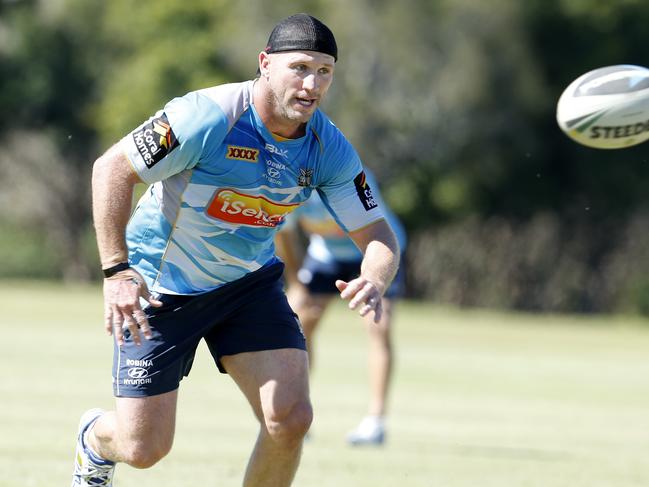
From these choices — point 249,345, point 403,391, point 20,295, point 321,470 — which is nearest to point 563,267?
point 20,295

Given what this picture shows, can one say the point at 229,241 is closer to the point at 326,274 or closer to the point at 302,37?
the point at 302,37

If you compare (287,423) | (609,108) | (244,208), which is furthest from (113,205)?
(609,108)

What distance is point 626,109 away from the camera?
24.4ft

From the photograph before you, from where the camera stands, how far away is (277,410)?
6.25m

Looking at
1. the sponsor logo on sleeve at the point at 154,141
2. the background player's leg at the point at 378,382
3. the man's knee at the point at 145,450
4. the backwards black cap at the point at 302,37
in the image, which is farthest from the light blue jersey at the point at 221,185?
the background player's leg at the point at 378,382

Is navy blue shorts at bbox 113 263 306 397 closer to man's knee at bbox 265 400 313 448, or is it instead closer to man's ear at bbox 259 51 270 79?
man's knee at bbox 265 400 313 448

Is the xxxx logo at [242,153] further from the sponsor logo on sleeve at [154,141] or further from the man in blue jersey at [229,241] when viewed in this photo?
the sponsor logo on sleeve at [154,141]

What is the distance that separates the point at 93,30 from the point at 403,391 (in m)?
34.0

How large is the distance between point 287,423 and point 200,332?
661 millimetres

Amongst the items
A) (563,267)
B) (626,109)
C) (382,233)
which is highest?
(626,109)

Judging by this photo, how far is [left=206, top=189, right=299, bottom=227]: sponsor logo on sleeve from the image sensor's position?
20.8 feet

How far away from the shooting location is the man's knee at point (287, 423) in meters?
6.25

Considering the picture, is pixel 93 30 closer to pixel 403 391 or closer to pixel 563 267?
pixel 563 267

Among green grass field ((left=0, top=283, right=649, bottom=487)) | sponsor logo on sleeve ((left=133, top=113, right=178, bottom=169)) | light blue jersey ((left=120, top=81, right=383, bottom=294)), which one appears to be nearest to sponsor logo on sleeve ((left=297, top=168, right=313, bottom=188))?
light blue jersey ((left=120, top=81, right=383, bottom=294))
